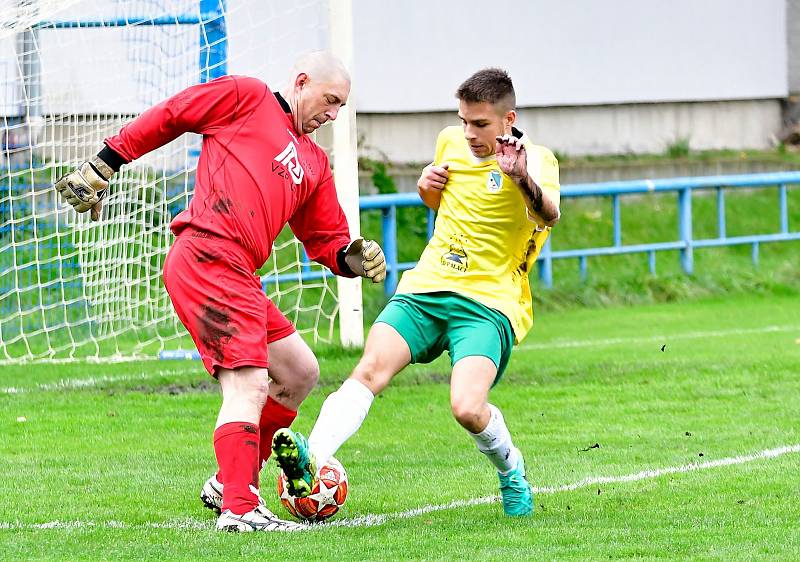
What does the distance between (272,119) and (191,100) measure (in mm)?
336

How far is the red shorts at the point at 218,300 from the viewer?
5848mm

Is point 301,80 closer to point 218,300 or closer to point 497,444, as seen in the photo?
point 218,300

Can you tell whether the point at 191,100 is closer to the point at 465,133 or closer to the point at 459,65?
the point at 465,133

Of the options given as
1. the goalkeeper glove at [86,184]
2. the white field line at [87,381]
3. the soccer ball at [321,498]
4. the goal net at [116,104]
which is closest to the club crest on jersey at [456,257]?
the soccer ball at [321,498]

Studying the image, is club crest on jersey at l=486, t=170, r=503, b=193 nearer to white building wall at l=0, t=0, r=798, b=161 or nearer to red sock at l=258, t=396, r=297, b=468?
red sock at l=258, t=396, r=297, b=468

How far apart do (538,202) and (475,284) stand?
0.49 m

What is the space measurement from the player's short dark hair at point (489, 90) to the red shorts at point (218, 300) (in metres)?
1.12

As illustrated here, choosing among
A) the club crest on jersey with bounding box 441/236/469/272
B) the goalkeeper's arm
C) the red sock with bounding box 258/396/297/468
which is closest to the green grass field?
the red sock with bounding box 258/396/297/468

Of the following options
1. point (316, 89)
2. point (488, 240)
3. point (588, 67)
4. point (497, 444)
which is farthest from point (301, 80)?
point (588, 67)

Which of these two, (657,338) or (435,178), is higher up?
(435,178)

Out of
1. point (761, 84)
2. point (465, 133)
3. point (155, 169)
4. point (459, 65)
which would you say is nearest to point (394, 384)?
point (155, 169)

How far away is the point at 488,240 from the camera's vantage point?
6.41m

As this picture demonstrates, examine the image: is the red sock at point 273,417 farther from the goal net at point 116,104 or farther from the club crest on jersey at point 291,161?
the goal net at point 116,104

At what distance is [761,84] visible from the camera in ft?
65.6
